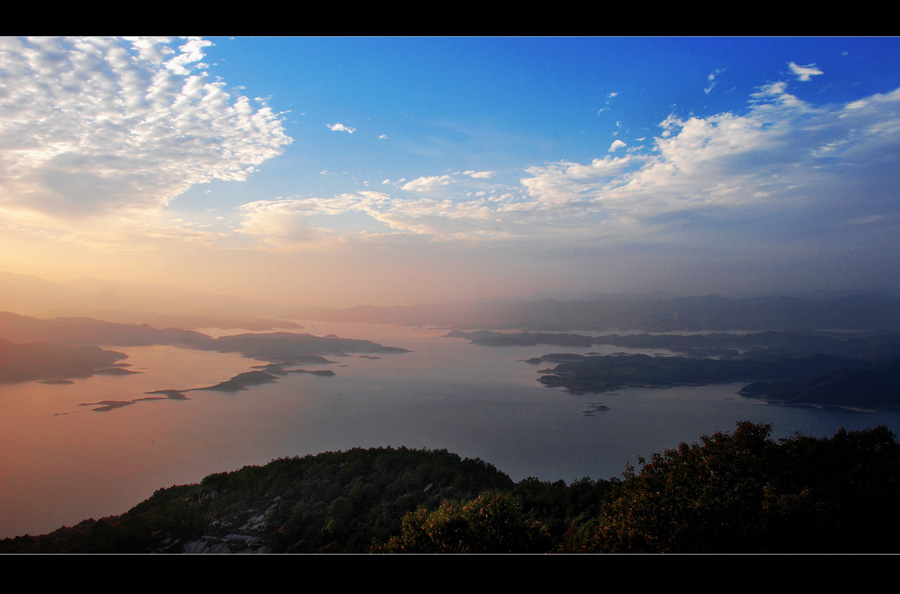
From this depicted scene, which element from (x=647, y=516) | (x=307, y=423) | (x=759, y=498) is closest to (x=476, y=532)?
(x=647, y=516)

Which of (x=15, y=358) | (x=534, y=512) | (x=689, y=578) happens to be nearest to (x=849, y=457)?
(x=534, y=512)

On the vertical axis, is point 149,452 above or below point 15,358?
below

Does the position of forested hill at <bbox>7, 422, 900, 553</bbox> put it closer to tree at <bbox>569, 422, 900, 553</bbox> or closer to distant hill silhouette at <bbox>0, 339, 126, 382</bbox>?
tree at <bbox>569, 422, 900, 553</bbox>

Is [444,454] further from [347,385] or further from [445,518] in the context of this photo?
[347,385]

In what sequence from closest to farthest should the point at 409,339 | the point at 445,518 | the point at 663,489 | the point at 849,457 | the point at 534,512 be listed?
the point at 445,518 < the point at 663,489 < the point at 849,457 < the point at 534,512 < the point at 409,339

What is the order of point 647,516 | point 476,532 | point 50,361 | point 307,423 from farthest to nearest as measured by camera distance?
point 307,423 → point 50,361 → point 647,516 → point 476,532

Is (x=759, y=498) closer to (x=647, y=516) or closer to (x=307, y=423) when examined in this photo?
(x=647, y=516)

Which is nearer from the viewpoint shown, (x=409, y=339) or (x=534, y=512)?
(x=534, y=512)
